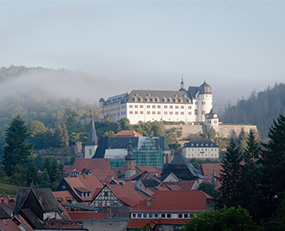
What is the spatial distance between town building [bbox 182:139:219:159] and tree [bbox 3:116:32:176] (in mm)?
49904

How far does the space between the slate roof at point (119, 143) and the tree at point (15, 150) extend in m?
41.3

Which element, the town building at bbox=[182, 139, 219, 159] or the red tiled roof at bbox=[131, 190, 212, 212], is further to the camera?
the town building at bbox=[182, 139, 219, 159]

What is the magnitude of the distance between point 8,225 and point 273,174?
759 inches

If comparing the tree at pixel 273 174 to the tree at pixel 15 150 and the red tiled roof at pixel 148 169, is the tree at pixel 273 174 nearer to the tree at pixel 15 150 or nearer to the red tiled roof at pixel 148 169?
the tree at pixel 15 150

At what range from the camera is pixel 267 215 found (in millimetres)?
46656

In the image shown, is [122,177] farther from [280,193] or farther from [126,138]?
[280,193]

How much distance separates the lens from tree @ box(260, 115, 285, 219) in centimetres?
4712

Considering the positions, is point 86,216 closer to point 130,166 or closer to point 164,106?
point 130,166

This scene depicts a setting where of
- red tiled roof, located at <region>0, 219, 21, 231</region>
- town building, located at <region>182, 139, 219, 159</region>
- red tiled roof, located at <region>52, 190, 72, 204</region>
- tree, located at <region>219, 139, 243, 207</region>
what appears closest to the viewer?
red tiled roof, located at <region>0, 219, 21, 231</region>

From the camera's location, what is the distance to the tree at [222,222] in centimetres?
3581

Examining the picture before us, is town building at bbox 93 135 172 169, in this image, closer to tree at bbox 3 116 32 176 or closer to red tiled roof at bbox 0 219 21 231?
tree at bbox 3 116 32 176

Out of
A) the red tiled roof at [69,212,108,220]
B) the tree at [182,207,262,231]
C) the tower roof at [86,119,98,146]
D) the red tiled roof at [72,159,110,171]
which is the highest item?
the tower roof at [86,119,98,146]

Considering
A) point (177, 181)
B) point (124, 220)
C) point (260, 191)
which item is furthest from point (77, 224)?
point (177, 181)

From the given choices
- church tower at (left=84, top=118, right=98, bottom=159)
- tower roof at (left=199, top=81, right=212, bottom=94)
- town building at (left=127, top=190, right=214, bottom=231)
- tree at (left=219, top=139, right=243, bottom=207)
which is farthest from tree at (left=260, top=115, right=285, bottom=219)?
tower roof at (left=199, top=81, right=212, bottom=94)
